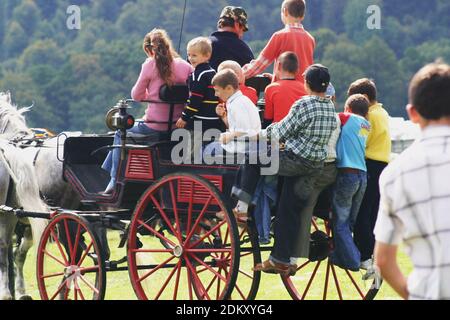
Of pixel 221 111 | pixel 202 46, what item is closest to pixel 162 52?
pixel 202 46

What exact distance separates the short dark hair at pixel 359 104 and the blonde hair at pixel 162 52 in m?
1.10

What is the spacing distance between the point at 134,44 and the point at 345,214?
56.5 meters

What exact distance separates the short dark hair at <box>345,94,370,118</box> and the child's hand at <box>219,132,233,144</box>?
2.55ft

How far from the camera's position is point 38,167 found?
8359 millimetres

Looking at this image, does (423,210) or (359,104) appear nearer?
(423,210)

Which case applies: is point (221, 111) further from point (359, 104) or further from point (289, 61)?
point (359, 104)

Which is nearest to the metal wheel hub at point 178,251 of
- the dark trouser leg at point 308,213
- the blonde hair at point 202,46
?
the dark trouser leg at point 308,213

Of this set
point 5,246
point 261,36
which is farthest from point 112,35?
point 5,246

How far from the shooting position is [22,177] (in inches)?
306

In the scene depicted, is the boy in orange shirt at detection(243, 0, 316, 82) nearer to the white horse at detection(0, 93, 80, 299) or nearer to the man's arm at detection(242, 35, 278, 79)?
the man's arm at detection(242, 35, 278, 79)

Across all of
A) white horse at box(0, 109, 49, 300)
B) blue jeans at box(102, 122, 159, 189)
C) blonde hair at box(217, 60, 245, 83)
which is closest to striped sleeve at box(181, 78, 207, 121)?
blonde hair at box(217, 60, 245, 83)

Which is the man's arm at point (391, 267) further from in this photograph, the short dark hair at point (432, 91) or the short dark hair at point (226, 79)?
the short dark hair at point (226, 79)

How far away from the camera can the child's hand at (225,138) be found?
607 centimetres
